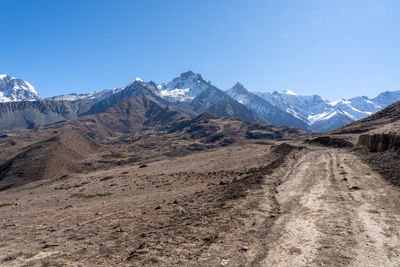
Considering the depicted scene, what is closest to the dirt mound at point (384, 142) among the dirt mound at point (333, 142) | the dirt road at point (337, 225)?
the dirt road at point (337, 225)

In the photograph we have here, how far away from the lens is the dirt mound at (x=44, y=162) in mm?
103750

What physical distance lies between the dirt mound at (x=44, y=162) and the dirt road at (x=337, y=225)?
116632mm

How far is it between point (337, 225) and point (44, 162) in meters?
131

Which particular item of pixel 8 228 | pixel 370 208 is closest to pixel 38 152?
→ pixel 8 228

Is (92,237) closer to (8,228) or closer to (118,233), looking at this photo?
(118,233)

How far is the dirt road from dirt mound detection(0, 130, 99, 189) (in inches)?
4592

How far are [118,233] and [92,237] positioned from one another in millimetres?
1219

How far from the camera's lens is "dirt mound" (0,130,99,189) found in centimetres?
10375

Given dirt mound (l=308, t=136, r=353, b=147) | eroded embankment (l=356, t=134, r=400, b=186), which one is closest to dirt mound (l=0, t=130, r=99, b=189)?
dirt mound (l=308, t=136, r=353, b=147)

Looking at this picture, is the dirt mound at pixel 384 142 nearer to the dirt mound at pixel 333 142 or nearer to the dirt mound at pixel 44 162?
the dirt mound at pixel 333 142

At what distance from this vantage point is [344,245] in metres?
7.65

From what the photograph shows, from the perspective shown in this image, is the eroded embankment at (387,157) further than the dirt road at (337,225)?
Yes

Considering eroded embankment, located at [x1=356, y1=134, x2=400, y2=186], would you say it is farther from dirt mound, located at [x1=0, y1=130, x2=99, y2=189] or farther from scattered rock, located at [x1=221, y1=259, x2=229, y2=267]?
dirt mound, located at [x1=0, y1=130, x2=99, y2=189]

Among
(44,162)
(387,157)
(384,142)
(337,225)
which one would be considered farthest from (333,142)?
(44,162)
